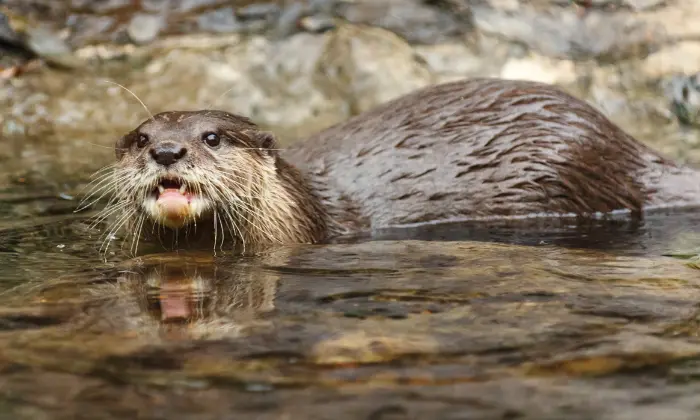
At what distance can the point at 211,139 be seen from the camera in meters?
3.60

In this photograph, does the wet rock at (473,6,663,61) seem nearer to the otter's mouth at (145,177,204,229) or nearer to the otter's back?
the otter's back

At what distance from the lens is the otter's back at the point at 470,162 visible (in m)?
4.23

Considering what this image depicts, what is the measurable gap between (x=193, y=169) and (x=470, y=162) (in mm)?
1400

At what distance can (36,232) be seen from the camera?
12.9ft

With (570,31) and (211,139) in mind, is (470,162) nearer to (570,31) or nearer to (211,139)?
(211,139)

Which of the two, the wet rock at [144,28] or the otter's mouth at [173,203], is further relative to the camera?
the wet rock at [144,28]

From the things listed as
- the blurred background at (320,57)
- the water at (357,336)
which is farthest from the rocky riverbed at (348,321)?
the blurred background at (320,57)

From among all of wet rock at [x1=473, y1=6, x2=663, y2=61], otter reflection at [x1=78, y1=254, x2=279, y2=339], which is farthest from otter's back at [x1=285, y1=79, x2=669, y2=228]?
wet rock at [x1=473, y1=6, x2=663, y2=61]

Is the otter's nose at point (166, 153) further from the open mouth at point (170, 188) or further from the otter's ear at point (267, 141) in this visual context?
the otter's ear at point (267, 141)

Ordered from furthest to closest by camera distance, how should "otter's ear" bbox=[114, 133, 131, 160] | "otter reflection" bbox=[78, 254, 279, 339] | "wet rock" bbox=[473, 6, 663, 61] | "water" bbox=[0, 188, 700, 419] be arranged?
"wet rock" bbox=[473, 6, 663, 61] → "otter's ear" bbox=[114, 133, 131, 160] → "otter reflection" bbox=[78, 254, 279, 339] → "water" bbox=[0, 188, 700, 419]

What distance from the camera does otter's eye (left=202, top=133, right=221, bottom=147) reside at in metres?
3.59

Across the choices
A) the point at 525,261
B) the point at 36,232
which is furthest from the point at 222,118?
the point at 525,261

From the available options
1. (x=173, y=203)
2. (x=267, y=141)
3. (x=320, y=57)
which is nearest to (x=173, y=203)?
(x=173, y=203)

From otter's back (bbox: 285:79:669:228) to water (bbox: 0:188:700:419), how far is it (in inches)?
40.3
